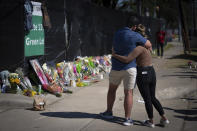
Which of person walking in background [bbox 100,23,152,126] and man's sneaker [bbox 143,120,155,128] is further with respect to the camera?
man's sneaker [bbox 143,120,155,128]

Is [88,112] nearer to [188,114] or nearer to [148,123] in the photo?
[148,123]

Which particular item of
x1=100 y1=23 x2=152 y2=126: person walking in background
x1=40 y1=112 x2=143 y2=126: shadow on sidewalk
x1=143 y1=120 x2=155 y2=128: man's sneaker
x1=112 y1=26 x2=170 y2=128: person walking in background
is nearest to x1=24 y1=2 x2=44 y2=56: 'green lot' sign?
x1=40 y1=112 x2=143 y2=126: shadow on sidewalk

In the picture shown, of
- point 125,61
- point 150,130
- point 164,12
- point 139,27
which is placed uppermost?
point 164,12

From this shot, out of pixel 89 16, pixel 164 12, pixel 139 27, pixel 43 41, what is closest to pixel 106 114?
pixel 139 27

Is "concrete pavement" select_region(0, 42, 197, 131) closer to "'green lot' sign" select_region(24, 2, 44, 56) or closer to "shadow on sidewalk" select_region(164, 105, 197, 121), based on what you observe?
"shadow on sidewalk" select_region(164, 105, 197, 121)

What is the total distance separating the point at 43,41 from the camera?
441 inches

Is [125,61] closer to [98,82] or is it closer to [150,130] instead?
[150,130]

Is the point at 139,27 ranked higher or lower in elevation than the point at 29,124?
higher

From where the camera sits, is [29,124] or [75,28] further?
[75,28]

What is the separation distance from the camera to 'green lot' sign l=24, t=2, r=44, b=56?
10242 millimetres

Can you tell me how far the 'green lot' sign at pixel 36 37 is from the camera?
33.6 feet

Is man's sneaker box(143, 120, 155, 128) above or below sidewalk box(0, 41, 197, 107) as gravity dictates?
below

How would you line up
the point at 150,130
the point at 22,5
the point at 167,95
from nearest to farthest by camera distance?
the point at 150,130 < the point at 22,5 < the point at 167,95

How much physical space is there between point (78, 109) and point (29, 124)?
60.7 inches
